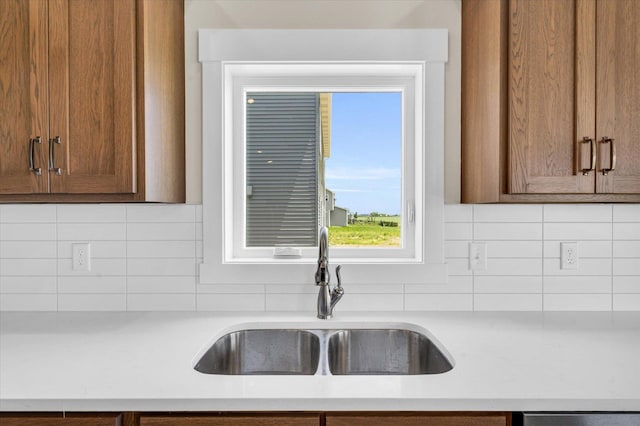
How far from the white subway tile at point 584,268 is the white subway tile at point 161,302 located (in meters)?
1.39

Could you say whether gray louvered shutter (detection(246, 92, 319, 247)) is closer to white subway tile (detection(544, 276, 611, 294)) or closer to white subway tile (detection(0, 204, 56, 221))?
white subway tile (detection(0, 204, 56, 221))

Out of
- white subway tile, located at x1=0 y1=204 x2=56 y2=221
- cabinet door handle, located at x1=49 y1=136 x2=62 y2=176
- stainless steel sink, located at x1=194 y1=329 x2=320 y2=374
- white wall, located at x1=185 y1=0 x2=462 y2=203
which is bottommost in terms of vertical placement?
stainless steel sink, located at x1=194 y1=329 x2=320 y2=374

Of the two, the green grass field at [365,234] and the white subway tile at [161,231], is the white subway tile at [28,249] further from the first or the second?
the green grass field at [365,234]

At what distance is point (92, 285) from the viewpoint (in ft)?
5.34

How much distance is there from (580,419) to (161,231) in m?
1.44

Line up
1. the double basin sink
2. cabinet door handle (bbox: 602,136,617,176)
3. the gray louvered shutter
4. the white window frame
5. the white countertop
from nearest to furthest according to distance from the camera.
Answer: the white countertop, cabinet door handle (bbox: 602,136,617,176), the double basin sink, the white window frame, the gray louvered shutter

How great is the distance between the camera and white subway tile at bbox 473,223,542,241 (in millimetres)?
1621

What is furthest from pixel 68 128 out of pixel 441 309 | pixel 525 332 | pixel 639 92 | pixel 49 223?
pixel 639 92

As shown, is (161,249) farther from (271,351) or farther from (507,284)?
(507,284)

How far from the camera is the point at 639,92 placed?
1289mm

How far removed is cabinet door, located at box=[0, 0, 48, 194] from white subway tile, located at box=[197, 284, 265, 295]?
65 centimetres

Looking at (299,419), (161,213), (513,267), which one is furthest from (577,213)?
(161,213)

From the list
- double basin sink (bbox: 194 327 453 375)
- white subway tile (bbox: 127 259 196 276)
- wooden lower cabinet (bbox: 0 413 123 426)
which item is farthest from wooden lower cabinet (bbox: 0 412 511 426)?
white subway tile (bbox: 127 259 196 276)

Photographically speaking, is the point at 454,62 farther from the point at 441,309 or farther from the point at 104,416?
the point at 104,416
